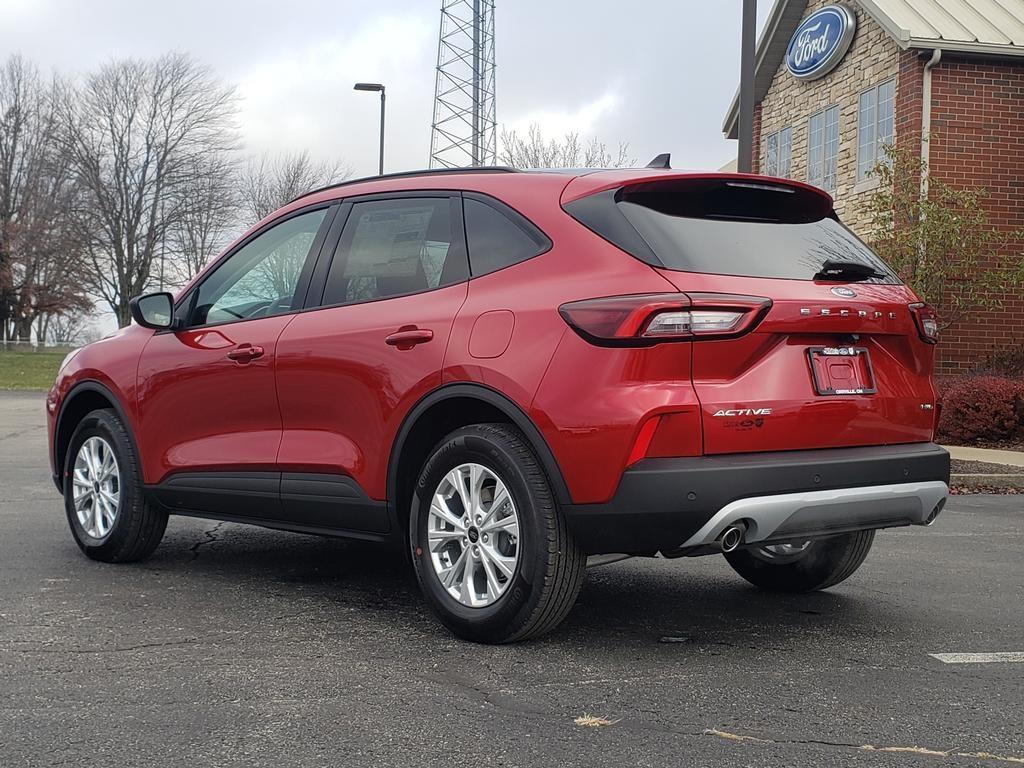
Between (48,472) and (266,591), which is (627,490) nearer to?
(266,591)

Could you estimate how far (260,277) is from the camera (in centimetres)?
604

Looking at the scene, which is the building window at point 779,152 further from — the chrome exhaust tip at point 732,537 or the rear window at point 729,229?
the chrome exhaust tip at point 732,537

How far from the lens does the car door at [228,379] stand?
566 cm

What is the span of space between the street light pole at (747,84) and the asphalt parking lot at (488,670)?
612 cm

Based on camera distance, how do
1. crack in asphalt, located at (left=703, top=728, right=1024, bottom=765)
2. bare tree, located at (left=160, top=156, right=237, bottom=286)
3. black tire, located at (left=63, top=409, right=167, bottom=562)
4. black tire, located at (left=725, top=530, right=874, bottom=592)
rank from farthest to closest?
bare tree, located at (left=160, top=156, right=237, bottom=286) → black tire, located at (left=63, top=409, right=167, bottom=562) → black tire, located at (left=725, top=530, right=874, bottom=592) → crack in asphalt, located at (left=703, top=728, right=1024, bottom=765)

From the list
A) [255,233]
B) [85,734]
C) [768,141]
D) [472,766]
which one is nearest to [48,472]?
[255,233]

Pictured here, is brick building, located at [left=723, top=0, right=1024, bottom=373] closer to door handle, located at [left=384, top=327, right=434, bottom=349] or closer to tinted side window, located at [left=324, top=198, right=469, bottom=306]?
tinted side window, located at [left=324, top=198, right=469, bottom=306]

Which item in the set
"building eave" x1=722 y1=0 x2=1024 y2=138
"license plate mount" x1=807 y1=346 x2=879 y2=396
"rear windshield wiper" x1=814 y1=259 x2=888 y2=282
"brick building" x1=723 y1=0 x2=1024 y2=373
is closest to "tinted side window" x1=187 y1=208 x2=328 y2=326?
"rear windshield wiper" x1=814 y1=259 x2=888 y2=282

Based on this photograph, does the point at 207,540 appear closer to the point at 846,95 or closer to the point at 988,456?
the point at 988,456

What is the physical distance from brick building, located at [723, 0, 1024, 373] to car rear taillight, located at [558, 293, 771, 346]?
14457 mm

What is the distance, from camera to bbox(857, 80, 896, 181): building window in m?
19.3

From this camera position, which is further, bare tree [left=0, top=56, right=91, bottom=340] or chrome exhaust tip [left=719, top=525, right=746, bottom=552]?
bare tree [left=0, top=56, right=91, bottom=340]

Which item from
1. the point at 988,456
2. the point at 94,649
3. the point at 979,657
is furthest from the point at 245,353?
the point at 988,456

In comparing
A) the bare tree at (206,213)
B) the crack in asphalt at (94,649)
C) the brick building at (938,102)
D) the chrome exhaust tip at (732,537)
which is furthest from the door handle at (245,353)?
the bare tree at (206,213)
